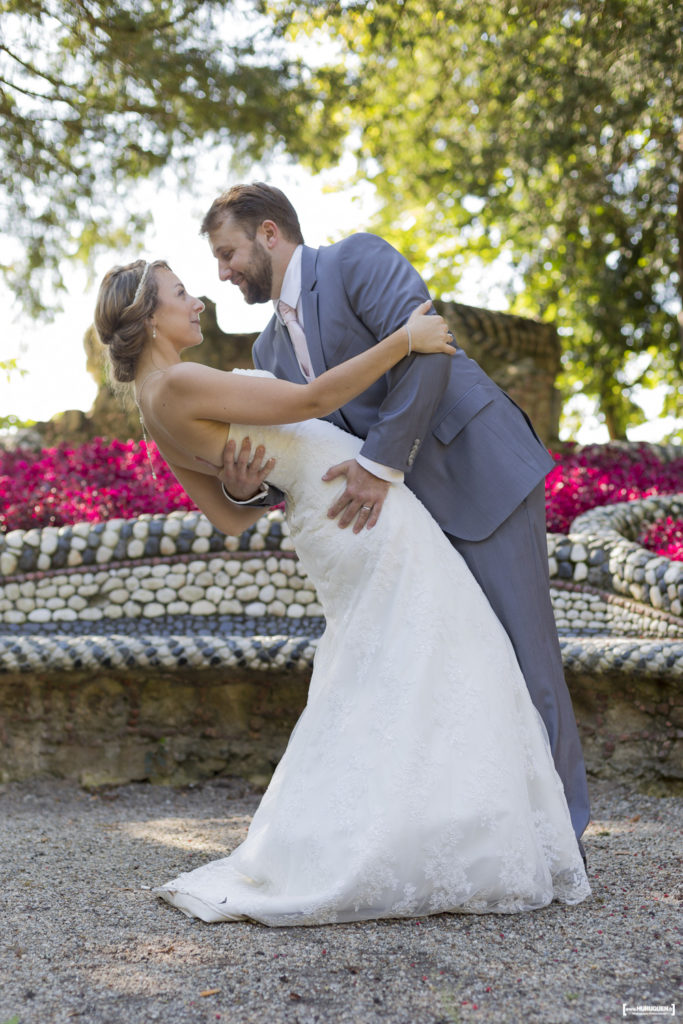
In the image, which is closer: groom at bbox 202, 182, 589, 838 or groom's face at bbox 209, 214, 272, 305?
groom at bbox 202, 182, 589, 838

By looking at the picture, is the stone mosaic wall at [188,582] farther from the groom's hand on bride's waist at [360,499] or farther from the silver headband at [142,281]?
the silver headband at [142,281]

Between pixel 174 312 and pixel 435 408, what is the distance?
84 cm

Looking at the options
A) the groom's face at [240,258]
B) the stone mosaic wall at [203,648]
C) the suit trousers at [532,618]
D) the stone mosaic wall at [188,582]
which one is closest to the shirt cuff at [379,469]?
the suit trousers at [532,618]

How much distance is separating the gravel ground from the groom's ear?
6.56ft

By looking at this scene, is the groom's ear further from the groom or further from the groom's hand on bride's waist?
the groom's hand on bride's waist

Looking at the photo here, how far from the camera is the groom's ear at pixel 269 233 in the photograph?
116 inches

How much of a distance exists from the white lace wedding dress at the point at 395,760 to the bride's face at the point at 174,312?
0.36 metres

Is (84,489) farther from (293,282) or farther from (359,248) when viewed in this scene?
(359,248)

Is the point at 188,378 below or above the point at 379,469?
above

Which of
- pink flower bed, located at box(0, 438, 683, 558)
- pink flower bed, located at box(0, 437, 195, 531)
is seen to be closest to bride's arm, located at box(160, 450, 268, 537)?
pink flower bed, located at box(0, 438, 683, 558)

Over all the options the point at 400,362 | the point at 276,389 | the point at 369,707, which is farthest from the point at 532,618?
the point at 276,389

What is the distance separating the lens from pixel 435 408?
2.73m

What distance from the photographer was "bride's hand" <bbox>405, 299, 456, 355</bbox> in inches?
103

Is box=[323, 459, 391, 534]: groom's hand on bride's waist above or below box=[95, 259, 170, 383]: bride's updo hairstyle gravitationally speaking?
below
